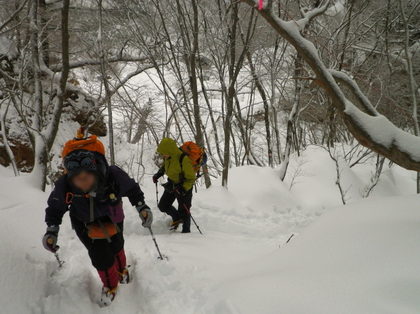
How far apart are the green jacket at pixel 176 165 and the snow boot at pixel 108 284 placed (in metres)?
2.04

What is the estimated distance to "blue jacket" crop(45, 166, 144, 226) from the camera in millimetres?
2420

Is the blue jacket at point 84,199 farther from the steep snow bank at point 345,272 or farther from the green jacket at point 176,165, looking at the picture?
the green jacket at point 176,165

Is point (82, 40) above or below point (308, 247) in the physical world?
above

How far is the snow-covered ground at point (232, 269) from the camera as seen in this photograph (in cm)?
165

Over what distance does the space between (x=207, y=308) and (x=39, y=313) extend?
57.4 inches

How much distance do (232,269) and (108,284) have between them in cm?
132

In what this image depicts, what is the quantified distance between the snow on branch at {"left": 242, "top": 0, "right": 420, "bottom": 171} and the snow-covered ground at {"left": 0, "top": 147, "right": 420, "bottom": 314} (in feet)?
1.85

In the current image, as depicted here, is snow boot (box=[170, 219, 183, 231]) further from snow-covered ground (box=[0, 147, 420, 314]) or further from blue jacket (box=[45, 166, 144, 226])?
blue jacket (box=[45, 166, 144, 226])

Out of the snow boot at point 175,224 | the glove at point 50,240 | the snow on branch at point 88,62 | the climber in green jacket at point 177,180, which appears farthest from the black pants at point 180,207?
the snow on branch at point 88,62

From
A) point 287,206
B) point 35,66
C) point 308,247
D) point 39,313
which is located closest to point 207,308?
point 308,247

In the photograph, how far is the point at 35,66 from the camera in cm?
641

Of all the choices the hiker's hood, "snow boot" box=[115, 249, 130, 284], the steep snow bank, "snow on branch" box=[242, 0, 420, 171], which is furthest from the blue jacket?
"snow on branch" box=[242, 0, 420, 171]

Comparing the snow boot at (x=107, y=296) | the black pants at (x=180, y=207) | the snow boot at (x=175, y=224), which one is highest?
the black pants at (x=180, y=207)

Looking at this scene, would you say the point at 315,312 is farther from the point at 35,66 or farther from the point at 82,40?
the point at 82,40
